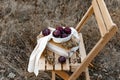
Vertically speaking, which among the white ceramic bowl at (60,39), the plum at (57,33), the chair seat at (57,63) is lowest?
the chair seat at (57,63)

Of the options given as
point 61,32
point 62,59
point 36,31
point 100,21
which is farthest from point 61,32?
point 36,31

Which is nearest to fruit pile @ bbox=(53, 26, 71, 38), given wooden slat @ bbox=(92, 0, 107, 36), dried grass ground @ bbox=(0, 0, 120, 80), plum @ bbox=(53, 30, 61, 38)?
plum @ bbox=(53, 30, 61, 38)

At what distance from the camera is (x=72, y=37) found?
2.12m

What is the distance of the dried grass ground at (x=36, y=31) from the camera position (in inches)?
101

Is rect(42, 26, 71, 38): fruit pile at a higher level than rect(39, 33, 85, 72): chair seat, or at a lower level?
higher

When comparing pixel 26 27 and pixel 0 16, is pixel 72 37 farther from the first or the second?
pixel 0 16

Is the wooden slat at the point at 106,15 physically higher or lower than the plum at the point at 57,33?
higher

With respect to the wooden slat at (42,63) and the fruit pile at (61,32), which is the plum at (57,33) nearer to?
the fruit pile at (61,32)

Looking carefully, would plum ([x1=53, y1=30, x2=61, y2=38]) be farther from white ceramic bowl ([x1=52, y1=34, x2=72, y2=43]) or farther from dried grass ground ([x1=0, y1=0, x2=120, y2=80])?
dried grass ground ([x1=0, y1=0, x2=120, y2=80])

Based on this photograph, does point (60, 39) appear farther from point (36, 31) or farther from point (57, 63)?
point (36, 31)

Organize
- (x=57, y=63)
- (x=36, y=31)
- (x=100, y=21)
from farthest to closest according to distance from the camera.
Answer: (x=36, y=31), (x=57, y=63), (x=100, y=21)

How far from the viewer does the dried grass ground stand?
2.56 m

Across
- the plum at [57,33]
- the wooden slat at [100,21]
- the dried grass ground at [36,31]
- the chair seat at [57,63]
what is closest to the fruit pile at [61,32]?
the plum at [57,33]

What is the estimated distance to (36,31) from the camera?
2.97 m
